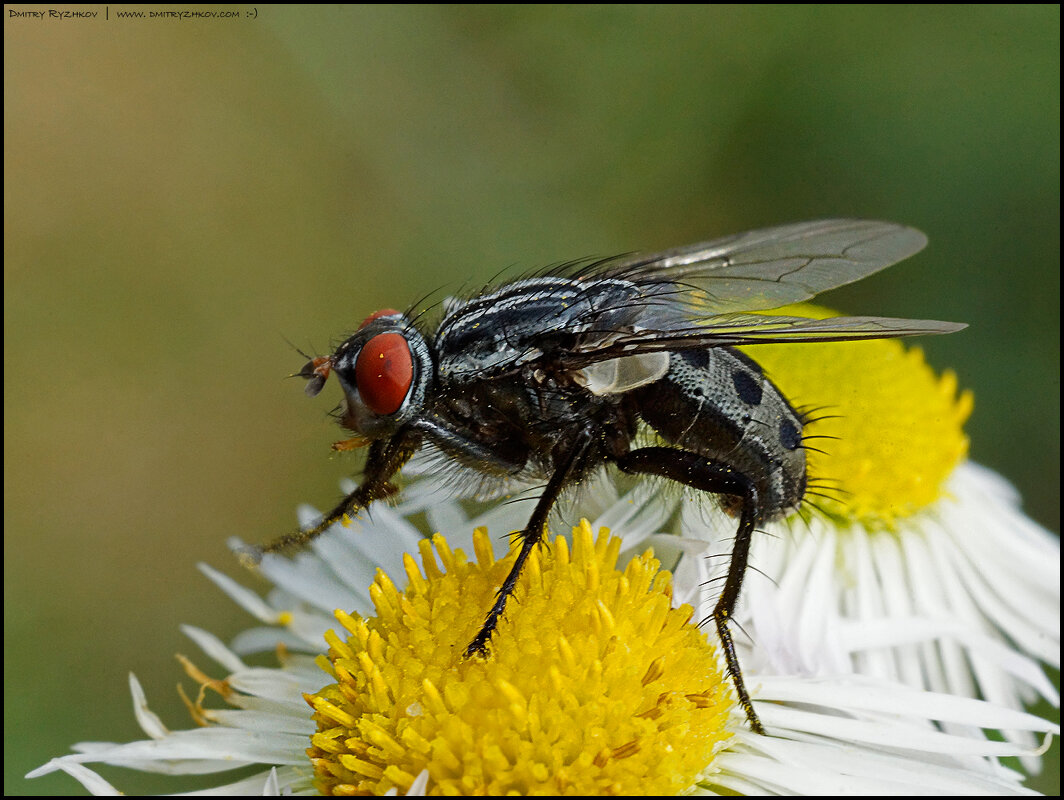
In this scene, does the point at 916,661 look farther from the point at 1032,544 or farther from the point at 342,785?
the point at 342,785

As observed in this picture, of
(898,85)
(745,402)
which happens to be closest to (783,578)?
(745,402)

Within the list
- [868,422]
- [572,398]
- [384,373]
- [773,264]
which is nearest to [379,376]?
[384,373]

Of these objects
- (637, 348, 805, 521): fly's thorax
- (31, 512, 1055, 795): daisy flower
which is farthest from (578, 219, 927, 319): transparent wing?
(31, 512, 1055, 795): daisy flower

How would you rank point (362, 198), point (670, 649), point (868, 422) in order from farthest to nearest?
point (362, 198) → point (868, 422) → point (670, 649)

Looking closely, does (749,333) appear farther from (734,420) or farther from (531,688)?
(531,688)

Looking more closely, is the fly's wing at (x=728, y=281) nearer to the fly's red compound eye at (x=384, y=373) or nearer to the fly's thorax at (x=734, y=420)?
the fly's thorax at (x=734, y=420)

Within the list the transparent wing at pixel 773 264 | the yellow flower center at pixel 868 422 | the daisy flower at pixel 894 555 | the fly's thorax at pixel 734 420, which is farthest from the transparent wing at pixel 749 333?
the yellow flower center at pixel 868 422
